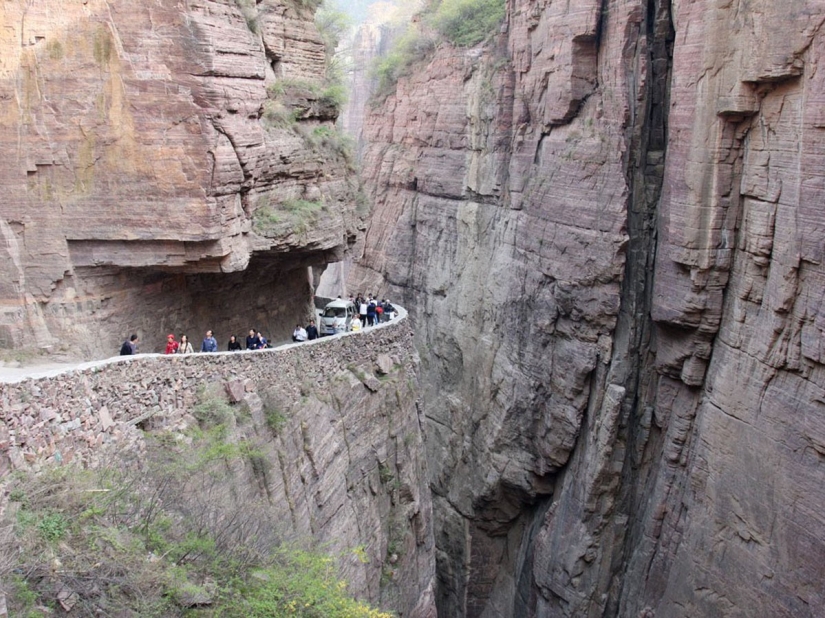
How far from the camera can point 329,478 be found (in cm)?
1734

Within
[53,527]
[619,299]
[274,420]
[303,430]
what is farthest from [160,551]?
[619,299]

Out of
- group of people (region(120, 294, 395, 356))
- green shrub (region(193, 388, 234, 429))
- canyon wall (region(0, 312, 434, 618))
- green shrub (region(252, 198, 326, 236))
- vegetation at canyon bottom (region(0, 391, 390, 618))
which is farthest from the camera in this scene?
green shrub (region(252, 198, 326, 236))

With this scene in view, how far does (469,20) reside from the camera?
38.3 metres

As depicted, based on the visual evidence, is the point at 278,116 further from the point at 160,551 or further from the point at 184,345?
the point at 160,551

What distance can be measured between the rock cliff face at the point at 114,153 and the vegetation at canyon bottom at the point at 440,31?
21897mm

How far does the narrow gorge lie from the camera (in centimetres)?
1556

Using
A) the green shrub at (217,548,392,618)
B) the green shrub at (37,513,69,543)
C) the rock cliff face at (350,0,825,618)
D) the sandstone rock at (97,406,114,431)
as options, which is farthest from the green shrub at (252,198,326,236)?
the rock cliff face at (350,0,825,618)

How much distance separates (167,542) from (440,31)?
3290 centimetres

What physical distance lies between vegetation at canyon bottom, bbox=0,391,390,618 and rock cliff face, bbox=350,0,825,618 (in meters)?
12.8

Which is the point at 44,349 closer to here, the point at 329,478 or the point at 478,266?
the point at 329,478

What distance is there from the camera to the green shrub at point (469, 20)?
1462 inches

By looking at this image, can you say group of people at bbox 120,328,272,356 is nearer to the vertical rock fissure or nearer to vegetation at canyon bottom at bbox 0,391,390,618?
vegetation at canyon bottom at bbox 0,391,390,618

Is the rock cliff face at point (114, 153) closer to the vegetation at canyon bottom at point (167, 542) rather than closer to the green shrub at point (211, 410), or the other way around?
the green shrub at point (211, 410)

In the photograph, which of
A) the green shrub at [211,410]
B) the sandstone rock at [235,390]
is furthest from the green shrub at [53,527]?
the sandstone rock at [235,390]
